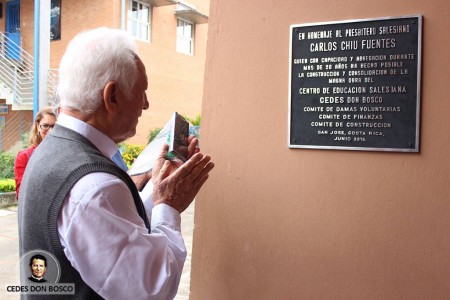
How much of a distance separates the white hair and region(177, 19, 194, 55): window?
16.5m

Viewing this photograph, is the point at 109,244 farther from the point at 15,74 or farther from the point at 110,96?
the point at 15,74

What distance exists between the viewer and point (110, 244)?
1.27m

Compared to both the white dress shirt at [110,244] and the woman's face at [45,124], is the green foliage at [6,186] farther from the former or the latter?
the white dress shirt at [110,244]

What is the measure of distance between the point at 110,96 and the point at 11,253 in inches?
229

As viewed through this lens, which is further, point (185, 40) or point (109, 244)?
point (185, 40)

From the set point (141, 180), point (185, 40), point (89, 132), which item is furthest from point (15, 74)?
point (89, 132)

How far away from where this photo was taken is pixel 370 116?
6.60 ft

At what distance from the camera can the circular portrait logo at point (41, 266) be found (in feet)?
4.55

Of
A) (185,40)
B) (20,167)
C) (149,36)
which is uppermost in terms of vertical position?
(185,40)

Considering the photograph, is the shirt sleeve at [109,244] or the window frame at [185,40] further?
the window frame at [185,40]

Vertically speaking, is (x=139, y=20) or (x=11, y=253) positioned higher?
(x=139, y=20)

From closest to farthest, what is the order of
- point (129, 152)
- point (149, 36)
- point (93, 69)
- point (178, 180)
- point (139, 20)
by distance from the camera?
point (93, 69) → point (178, 180) → point (129, 152) → point (139, 20) → point (149, 36)

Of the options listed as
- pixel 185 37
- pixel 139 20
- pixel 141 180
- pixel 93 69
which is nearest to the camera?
pixel 93 69

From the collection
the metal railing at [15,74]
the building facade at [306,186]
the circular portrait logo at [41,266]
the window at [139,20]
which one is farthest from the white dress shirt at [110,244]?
the window at [139,20]
